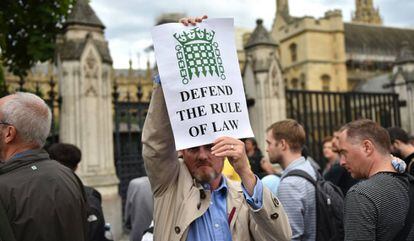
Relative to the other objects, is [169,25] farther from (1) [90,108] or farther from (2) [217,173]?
(1) [90,108]

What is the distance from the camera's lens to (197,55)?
2.62 meters

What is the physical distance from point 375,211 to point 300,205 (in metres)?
1.13

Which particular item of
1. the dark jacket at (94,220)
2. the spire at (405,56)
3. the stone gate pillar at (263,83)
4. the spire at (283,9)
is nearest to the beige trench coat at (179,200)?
the dark jacket at (94,220)

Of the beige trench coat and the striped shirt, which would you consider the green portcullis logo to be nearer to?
the beige trench coat

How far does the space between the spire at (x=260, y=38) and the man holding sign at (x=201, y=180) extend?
7385mm

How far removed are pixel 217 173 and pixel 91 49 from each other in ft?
18.9

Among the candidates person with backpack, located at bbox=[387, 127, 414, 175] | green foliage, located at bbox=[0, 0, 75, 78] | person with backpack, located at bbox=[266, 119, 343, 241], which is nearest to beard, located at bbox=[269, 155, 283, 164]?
person with backpack, located at bbox=[266, 119, 343, 241]

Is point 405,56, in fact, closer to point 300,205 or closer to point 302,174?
point 302,174

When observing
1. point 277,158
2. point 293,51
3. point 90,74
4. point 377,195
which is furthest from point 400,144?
point 293,51

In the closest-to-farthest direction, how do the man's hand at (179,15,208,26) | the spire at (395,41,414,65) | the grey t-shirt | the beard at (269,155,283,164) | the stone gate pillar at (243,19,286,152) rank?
the grey t-shirt, the man's hand at (179,15,208,26), the beard at (269,155,283,164), the stone gate pillar at (243,19,286,152), the spire at (395,41,414,65)

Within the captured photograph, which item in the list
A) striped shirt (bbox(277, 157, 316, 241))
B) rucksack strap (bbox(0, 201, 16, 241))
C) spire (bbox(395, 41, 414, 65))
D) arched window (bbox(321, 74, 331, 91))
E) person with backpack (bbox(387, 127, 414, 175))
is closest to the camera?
rucksack strap (bbox(0, 201, 16, 241))

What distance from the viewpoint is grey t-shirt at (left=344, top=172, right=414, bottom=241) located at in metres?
2.53

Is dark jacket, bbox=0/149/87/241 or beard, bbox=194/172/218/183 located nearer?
dark jacket, bbox=0/149/87/241

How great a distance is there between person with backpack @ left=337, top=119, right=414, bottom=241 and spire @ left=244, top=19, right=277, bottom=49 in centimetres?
713
